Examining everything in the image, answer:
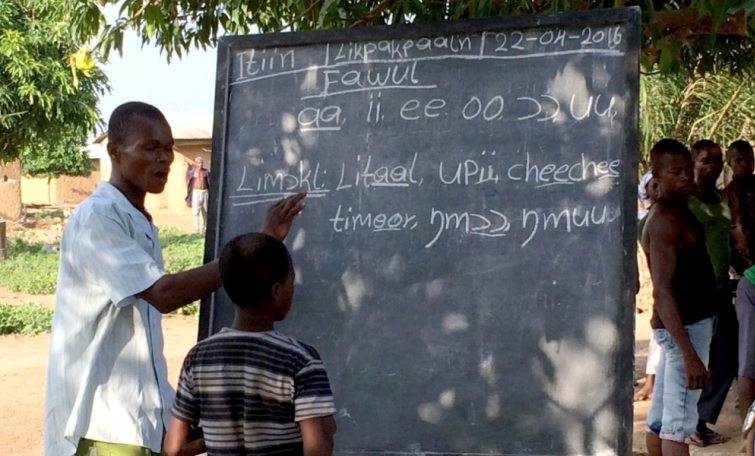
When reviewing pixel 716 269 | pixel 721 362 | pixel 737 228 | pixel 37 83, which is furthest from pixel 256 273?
pixel 37 83

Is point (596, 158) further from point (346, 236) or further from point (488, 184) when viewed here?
point (346, 236)

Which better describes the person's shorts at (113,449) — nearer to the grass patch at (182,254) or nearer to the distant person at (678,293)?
the distant person at (678,293)

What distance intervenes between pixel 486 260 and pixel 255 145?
2.90 feet

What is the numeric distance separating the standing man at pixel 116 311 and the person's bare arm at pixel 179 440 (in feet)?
0.90

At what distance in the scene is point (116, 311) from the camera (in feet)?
9.18

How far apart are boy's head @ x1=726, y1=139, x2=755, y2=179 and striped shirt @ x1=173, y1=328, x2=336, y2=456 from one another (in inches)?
191

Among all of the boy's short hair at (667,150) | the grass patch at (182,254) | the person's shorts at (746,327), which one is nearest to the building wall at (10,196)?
the grass patch at (182,254)

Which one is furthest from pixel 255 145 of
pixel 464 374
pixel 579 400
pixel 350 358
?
pixel 579 400

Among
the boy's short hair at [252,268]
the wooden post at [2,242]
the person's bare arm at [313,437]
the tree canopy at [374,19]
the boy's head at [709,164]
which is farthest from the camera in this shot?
the wooden post at [2,242]

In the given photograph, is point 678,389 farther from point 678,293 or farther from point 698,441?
point 698,441

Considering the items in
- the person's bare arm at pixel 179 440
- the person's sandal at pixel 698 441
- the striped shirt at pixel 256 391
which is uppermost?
the striped shirt at pixel 256 391

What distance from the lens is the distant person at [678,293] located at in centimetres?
439

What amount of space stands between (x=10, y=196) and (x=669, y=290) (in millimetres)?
23851

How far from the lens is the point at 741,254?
21.3 feet
